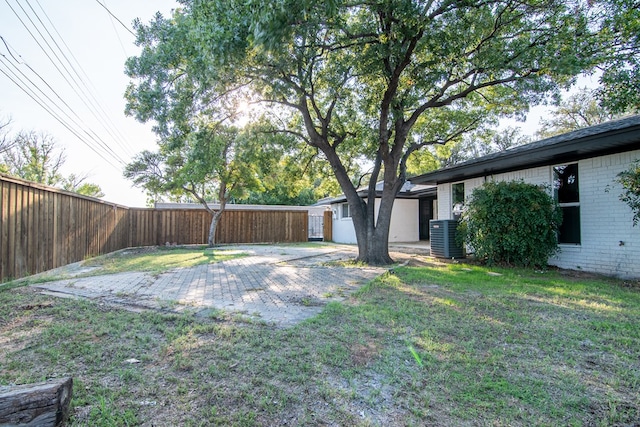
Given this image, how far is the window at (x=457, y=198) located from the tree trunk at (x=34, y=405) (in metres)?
10.5

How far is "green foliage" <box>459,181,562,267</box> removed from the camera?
7139 millimetres

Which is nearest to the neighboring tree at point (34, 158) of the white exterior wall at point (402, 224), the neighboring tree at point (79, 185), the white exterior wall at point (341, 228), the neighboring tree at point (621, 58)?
the neighboring tree at point (79, 185)

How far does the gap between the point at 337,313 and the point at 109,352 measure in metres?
2.31

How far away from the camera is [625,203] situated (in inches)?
252

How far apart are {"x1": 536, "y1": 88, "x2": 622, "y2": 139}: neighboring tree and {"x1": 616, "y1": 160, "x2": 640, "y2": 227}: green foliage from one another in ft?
55.5

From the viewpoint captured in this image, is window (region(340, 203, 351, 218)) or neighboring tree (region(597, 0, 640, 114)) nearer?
neighboring tree (region(597, 0, 640, 114))

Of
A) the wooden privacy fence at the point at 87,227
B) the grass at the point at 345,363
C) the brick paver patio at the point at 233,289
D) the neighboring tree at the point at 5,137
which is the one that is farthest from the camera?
the neighboring tree at the point at 5,137

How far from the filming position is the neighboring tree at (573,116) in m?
20.7

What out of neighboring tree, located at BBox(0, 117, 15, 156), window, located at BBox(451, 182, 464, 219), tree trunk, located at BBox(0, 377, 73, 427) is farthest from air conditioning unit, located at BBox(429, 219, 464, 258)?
neighboring tree, located at BBox(0, 117, 15, 156)

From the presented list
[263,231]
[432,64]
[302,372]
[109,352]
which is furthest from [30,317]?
[263,231]

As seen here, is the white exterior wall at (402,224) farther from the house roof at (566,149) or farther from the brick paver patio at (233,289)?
the brick paver patio at (233,289)

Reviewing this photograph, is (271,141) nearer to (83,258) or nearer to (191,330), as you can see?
(83,258)

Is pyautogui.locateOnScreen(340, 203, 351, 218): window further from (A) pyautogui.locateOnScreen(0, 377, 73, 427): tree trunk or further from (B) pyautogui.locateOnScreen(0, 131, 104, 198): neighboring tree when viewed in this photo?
(A) pyautogui.locateOnScreen(0, 377, 73, 427): tree trunk

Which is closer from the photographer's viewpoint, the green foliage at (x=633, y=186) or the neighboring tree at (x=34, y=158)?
the green foliage at (x=633, y=186)
